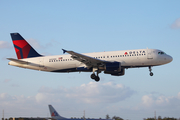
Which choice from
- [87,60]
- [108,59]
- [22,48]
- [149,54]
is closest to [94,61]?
[87,60]

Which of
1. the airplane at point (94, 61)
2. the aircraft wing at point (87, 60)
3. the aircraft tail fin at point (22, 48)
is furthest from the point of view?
the aircraft tail fin at point (22, 48)

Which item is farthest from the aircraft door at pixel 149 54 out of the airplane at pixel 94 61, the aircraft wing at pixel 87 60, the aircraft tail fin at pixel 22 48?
the aircraft tail fin at pixel 22 48

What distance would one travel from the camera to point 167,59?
54.7 meters

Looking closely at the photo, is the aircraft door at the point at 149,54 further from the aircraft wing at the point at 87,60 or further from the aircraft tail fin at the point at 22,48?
the aircraft tail fin at the point at 22,48

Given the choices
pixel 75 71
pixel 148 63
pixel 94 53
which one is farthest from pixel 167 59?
pixel 75 71

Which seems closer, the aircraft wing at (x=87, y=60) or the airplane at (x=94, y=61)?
the aircraft wing at (x=87, y=60)

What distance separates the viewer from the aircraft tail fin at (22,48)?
5978 centimetres

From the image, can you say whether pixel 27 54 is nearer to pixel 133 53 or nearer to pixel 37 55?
pixel 37 55

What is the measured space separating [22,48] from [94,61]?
15.6 metres

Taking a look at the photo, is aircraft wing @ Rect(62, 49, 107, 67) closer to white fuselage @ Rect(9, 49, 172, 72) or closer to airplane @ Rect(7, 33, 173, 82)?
airplane @ Rect(7, 33, 173, 82)

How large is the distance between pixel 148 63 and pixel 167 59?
11.5 ft

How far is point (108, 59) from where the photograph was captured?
5478 centimetres

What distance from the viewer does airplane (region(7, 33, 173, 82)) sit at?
53.8 meters

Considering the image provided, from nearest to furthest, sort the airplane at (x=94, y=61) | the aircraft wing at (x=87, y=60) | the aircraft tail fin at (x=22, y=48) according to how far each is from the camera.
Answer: the aircraft wing at (x=87, y=60) < the airplane at (x=94, y=61) < the aircraft tail fin at (x=22, y=48)
